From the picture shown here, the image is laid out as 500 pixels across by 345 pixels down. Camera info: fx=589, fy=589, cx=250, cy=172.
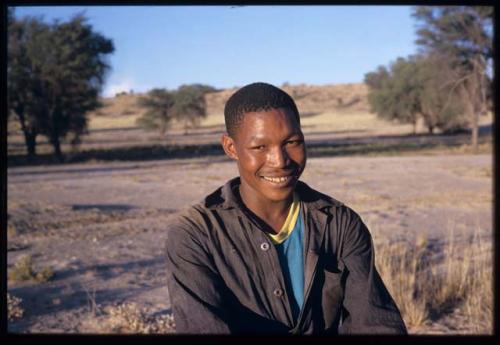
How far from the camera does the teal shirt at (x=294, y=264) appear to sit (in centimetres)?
236

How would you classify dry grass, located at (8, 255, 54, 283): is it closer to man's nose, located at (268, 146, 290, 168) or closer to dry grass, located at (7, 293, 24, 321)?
dry grass, located at (7, 293, 24, 321)

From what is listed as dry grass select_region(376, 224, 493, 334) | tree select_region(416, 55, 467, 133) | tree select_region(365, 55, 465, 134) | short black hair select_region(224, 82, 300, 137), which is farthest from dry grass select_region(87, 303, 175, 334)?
tree select_region(365, 55, 465, 134)

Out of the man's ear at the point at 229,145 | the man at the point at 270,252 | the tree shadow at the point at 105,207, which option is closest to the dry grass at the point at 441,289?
the man at the point at 270,252

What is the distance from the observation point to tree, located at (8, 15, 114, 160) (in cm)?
2442

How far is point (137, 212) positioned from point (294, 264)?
8.65 metres

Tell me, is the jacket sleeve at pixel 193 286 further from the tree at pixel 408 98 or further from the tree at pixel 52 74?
the tree at pixel 408 98

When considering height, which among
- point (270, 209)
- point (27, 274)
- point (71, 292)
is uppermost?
point (270, 209)

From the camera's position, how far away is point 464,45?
23875 mm

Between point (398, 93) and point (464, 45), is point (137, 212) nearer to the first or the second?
point (464, 45)

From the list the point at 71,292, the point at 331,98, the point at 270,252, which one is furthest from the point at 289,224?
the point at 331,98

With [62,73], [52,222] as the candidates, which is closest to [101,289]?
[52,222]

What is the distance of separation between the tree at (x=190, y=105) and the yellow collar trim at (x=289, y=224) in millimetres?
27653

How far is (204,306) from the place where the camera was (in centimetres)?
220
